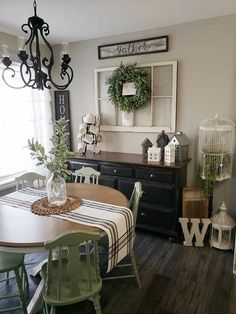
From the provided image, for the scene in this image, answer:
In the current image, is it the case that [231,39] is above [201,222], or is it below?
above

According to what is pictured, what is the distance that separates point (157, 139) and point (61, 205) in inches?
61.6

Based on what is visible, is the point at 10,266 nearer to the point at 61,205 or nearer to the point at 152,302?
the point at 61,205

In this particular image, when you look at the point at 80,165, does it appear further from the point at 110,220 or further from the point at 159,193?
the point at 110,220

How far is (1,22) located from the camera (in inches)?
109

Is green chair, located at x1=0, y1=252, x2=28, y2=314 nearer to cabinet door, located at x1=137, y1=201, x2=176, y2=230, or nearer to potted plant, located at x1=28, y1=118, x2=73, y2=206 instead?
potted plant, located at x1=28, y1=118, x2=73, y2=206

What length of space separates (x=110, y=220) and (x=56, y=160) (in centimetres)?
62

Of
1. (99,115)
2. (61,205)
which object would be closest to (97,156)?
(99,115)

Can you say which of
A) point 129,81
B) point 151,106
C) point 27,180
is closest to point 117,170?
point 151,106

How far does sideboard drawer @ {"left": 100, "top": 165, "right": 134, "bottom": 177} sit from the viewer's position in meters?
2.99

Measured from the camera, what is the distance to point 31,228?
65.2 inches

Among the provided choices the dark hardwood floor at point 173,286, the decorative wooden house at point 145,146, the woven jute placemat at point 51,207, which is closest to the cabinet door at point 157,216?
the dark hardwood floor at point 173,286

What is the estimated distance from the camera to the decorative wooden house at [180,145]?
9.50 feet

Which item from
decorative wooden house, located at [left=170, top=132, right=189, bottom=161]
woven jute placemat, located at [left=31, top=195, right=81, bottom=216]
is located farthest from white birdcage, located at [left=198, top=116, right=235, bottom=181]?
woven jute placemat, located at [left=31, top=195, right=81, bottom=216]

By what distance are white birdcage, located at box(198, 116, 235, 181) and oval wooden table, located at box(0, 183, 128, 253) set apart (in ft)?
3.78
